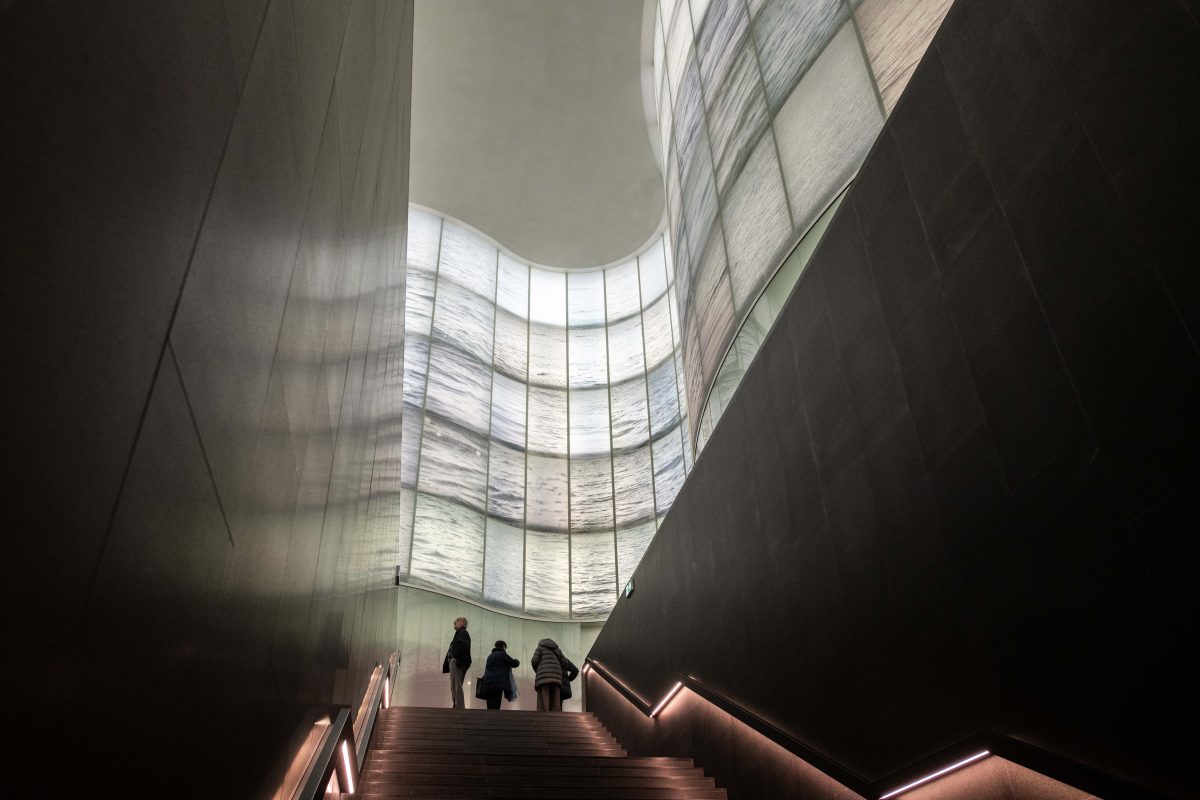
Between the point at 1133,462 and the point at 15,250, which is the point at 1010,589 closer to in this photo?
the point at 1133,462

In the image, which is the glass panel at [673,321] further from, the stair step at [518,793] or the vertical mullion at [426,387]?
the stair step at [518,793]

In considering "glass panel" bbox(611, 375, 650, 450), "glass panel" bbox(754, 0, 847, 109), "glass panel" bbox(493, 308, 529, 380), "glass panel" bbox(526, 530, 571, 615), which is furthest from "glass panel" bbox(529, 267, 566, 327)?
"glass panel" bbox(754, 0, 847, 109)

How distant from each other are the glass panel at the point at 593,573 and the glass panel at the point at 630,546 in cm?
16

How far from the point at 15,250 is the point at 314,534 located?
10.7ft

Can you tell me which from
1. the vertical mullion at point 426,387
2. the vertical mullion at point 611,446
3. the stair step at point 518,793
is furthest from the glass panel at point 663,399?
the stair step at point 518,793

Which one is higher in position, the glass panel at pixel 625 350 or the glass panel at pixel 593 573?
the glass panel at pixel 625 350

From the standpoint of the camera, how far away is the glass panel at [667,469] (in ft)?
75.5

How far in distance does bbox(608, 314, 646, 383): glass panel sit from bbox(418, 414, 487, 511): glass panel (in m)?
4.78

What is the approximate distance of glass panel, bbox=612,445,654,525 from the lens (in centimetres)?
2347

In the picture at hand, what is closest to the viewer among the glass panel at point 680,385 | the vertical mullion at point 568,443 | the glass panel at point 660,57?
the glass panel at point 660,57

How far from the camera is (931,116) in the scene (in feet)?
17.9

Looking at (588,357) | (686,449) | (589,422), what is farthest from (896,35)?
(588,357)

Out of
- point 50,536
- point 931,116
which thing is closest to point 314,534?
point 50,536

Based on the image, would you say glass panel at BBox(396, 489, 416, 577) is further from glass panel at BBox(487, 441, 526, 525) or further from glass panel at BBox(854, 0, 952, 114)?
glass panel at BBox(854, 0, 952, 114)
